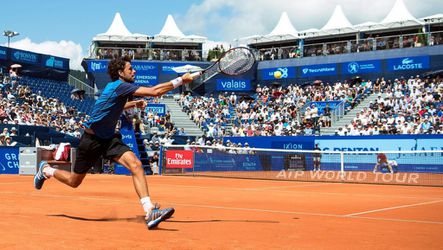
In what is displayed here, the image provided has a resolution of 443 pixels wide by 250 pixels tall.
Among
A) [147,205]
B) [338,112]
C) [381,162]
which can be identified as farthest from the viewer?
[338,112]

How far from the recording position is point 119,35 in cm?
5741

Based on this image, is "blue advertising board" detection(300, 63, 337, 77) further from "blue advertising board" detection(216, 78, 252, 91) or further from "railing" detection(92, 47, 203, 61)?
"railing" detection(92, 47, 203, 61)

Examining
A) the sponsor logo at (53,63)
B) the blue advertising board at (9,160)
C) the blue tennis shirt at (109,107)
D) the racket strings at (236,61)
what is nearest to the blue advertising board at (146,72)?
the sponsor logo at (53,63)

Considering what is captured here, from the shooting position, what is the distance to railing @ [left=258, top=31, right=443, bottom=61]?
43375 millimetres

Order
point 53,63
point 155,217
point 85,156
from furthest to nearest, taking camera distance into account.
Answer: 1. point 53,63
2. point 85,156
3. point 155,217

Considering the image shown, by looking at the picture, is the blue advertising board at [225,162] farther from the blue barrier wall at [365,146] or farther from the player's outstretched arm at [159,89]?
the player's outstretched arm at [159,89]

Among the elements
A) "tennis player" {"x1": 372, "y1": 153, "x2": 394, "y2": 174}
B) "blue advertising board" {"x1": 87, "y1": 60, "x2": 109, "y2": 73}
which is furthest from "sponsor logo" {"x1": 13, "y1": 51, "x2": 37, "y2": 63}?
"tennis player" {"x1": 372, "y1": 153, "x2": 394, "y2": 174}

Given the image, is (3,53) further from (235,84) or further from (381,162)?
(381,162)

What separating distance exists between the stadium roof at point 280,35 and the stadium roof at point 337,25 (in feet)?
10.3

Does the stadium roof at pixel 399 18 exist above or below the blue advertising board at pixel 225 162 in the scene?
above

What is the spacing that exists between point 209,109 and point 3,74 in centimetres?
1508

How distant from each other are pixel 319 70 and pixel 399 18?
849cm

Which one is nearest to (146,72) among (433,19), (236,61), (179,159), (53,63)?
(53,63)

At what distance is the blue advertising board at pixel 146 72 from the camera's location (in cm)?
5066
